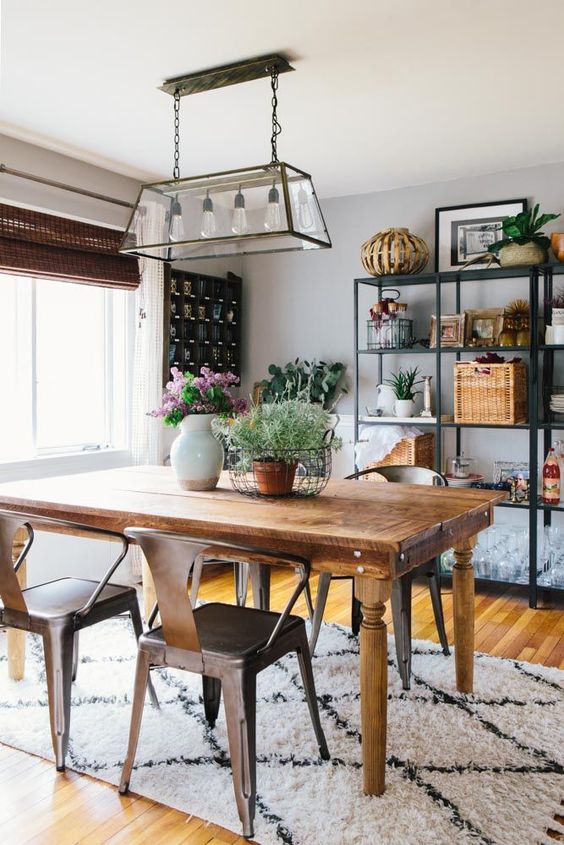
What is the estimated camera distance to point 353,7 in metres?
2.50

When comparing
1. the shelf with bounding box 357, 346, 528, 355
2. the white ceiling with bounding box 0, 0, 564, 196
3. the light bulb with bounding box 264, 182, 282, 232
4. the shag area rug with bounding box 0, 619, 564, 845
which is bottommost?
the shag area rug with bounding box 0, 619, 564, 845

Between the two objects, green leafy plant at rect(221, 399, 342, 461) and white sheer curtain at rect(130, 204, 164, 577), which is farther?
white sheer curtain at rect(130, 204, 164, 577)

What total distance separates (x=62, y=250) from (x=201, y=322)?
1.28 meters

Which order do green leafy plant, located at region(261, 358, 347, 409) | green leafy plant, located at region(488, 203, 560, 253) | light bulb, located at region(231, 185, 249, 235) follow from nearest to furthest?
light bulb, located at region(231, 185, 249, 235)
green leafy plant, located at region(488, 203, 560, 253)
green leafy plant, located at region(261, 358, 347, 409)

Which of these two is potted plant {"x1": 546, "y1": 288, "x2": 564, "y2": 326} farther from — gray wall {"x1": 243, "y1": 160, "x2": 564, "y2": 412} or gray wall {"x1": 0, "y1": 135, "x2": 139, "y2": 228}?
gray wall {"x1": 0, "y1": 135, "x2": 139, "y2": 228}

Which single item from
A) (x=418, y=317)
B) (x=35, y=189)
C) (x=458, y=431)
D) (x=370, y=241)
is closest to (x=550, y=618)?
(x=458, y=431)

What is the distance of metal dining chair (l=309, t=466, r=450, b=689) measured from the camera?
2902mm

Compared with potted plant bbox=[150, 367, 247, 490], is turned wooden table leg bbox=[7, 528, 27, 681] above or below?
below

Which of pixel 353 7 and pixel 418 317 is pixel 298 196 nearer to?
pixel 353 7

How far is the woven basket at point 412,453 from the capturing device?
4504 millimetres

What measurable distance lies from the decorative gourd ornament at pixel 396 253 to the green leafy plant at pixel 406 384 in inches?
25.5

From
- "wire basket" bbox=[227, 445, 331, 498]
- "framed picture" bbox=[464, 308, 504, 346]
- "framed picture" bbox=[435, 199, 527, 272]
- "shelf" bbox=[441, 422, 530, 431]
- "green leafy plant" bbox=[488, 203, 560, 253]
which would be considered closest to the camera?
"wire basket" bbox=[227, 445, 331, 498]

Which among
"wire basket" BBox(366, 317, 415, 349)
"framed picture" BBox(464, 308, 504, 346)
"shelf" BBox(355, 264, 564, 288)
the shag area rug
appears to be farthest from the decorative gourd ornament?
the shag area rug

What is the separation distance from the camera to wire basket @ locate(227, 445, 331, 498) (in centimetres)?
268
